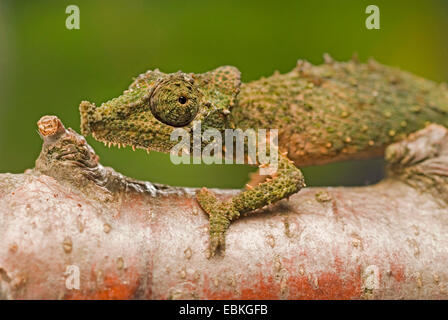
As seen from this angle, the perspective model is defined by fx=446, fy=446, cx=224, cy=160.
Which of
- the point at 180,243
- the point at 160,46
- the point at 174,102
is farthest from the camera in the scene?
the point at 160,46

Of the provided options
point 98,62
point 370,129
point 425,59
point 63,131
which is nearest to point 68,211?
point 63,131

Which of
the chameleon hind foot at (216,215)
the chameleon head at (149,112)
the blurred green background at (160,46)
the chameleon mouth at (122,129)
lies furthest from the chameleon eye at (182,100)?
the blurred green background at (160,46)

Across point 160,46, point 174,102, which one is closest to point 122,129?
point 174,102

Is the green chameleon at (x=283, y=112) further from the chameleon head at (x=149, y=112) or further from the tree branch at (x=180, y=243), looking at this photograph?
the tree branch at (x=180, y=243)

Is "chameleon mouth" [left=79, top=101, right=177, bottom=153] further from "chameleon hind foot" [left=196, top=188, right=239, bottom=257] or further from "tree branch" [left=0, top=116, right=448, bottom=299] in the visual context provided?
"chameleon hind foot" [left=196, top=188, right=239, bottom=257]

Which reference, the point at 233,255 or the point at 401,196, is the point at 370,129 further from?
the point at 233,255

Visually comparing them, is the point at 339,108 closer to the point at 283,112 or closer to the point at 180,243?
the point at 283,112

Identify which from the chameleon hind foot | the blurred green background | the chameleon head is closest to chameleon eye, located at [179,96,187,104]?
the chameleon head
